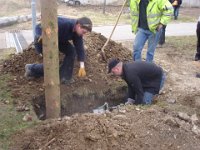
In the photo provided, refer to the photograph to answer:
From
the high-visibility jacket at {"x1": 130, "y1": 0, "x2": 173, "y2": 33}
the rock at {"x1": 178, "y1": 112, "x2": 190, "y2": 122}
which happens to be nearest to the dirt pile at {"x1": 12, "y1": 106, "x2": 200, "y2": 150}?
the rock at {"x1": 178, "y1": 112, "x2": 190, "y2": 122}

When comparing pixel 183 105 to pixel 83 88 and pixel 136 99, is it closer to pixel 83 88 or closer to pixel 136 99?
pixel 136 99

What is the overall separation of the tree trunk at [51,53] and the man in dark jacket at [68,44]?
37.4 inches

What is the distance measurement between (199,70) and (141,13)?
2.11 meters

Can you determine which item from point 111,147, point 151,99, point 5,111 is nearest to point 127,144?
point 111,147

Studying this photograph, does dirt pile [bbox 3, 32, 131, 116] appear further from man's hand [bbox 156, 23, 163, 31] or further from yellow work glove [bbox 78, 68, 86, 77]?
man's hand [bbox 156, 23, 163, 31]

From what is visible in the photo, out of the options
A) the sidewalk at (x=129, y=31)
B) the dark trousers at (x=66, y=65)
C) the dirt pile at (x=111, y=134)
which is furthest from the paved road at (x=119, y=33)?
the dirt pile at (x=111, y=134)

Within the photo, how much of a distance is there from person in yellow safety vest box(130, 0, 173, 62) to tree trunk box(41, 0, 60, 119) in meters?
2.66

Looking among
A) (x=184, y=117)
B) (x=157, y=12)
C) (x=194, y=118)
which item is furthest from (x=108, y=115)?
(x=157, y=12)

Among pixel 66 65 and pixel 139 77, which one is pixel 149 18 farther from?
pixel 66 65

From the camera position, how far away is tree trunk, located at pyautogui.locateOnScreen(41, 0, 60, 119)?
4.16m

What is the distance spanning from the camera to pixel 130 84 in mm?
5242

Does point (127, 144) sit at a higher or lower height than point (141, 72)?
lower

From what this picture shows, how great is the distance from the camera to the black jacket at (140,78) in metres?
5.14

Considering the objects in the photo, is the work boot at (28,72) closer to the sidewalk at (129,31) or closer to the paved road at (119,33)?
the paved road at (119,33)
